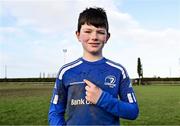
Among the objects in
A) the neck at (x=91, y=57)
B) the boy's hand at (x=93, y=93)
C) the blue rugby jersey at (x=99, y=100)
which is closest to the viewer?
the boy's hand at (x=93, y=93)

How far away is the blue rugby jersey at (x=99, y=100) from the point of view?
2.98 m

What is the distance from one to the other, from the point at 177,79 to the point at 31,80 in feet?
102

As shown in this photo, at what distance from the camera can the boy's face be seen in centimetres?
307

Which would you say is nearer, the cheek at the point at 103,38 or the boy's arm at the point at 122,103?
the boy's arm at the point at 122,103

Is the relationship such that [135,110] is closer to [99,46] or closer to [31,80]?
[99,46]

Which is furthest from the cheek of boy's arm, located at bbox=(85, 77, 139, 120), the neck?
boy's arm, located at bbox=(85, 77, 139, 120)

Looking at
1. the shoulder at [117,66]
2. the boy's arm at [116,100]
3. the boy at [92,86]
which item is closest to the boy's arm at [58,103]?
the boy at [92,86]

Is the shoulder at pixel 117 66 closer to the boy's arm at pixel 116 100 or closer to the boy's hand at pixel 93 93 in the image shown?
the boy's arm at pixel 116 100

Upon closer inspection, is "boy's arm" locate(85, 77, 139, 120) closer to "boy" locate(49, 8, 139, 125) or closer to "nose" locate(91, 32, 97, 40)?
"boy" locate(49, 8, 139, 125)

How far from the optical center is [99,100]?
2891 mm

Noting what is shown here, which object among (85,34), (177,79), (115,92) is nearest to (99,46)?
(85,34)

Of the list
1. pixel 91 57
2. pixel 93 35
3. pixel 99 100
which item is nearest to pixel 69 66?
pixel 91 57

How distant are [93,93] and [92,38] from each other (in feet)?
1.42

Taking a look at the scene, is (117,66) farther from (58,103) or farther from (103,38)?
(58,103)
